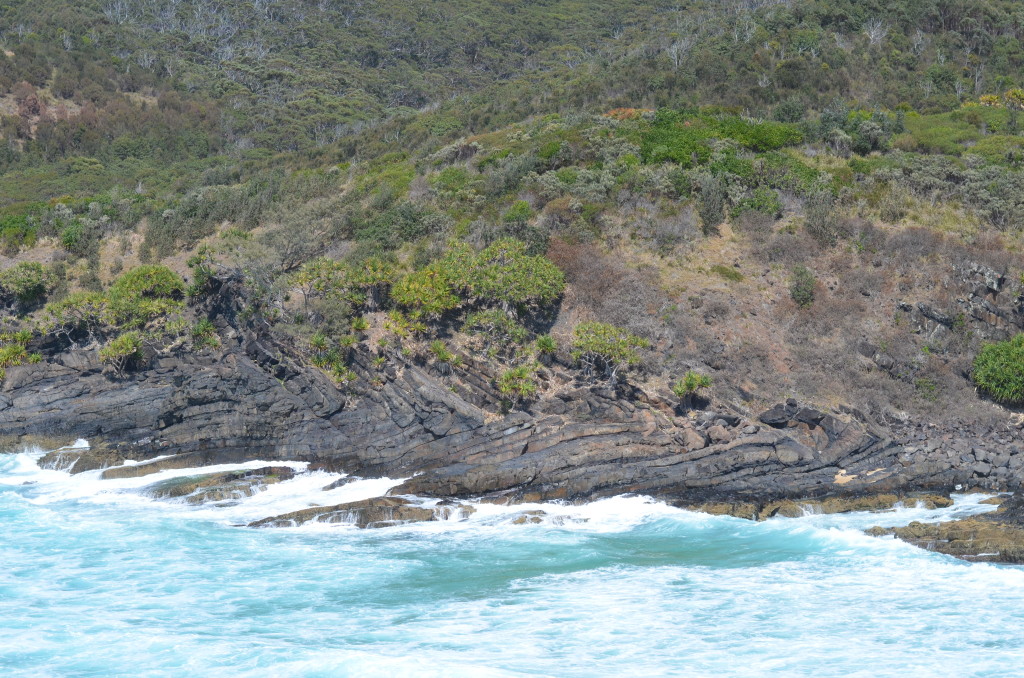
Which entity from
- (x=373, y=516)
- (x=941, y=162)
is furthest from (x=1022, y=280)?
(x=373, y=516)

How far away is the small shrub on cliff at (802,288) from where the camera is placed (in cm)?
3222

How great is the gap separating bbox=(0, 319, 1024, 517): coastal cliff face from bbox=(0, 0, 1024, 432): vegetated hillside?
1338 millimetres

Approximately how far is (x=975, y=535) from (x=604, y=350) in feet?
40.5

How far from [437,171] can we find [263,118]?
40945 mm

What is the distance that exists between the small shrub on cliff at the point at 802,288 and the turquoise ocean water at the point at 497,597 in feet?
40.9

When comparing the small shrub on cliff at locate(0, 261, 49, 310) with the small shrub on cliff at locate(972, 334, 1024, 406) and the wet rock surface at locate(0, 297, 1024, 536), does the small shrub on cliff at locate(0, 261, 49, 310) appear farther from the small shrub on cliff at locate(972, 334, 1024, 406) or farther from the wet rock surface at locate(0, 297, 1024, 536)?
the small shrub on cliff at locate(972, 334, 1024, 406)

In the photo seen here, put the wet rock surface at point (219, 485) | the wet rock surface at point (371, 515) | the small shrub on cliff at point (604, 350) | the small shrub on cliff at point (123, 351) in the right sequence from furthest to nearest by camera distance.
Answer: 1. the small shrub on cliff at point (123, 351)
2. the small shrub on cliff at point (604, 350)
3. the wet rock surface at point (219, 485)
4. the wet rock surface at point (371, 515)

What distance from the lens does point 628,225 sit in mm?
36812

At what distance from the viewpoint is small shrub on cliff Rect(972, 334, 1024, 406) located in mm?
27109

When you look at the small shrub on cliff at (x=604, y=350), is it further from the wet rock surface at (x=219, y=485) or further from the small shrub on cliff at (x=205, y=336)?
the small shrub on cliff at (x=205, y=336)

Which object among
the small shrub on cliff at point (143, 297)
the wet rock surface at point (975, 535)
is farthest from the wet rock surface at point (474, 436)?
the wet rock surface at point (975, 535)

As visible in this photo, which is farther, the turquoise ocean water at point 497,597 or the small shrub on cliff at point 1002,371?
the small shrub on cliff at point 1002,371

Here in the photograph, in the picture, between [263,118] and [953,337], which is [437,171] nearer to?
[953,337]

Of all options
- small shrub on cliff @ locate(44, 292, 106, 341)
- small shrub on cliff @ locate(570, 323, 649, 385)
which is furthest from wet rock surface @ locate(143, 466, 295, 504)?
small shrub on cliff @ locate(44, 292, 106, 341)
